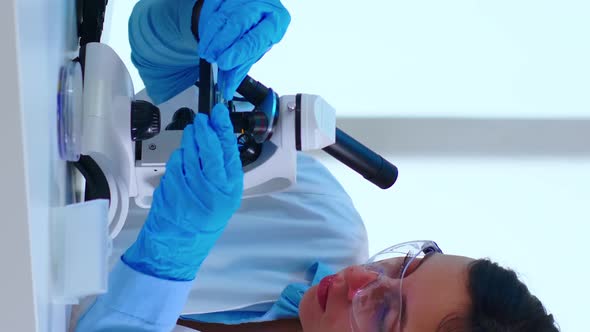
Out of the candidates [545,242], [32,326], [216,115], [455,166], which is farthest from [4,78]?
[545,242]

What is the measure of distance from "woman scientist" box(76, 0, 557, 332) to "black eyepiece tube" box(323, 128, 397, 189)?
0.15 metres

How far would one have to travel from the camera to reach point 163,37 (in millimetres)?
947

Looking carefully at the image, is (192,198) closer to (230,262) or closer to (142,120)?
(142,120)

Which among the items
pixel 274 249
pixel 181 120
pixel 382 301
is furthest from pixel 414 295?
pixel 181 120

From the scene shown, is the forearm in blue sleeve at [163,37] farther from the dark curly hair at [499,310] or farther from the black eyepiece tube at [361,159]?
the dark curly hair at [499,310]

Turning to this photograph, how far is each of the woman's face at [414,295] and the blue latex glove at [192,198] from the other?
303 millimetres

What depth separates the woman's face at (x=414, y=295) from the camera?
925 mm

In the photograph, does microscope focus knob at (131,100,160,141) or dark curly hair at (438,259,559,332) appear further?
dark curly hair at (438,259,559,332)

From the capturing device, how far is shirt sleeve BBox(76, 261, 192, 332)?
0.79 m

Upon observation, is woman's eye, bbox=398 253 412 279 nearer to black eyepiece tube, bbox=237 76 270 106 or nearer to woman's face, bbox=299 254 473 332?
woman's face, bbox=299 254 473 332

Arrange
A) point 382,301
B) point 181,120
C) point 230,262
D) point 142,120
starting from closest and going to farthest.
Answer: point 142,120
point 181,120
point 382,301
point 230,262

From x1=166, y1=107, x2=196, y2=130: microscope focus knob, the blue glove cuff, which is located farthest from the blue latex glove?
x1=166, y1=107, x2=196, y2=130: microscope focus knob

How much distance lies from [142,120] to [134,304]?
9.7 inches

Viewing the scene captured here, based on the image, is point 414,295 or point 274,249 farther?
point 274,249
